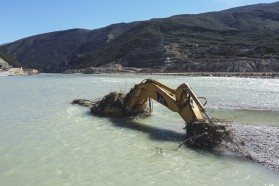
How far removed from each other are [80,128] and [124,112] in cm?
383

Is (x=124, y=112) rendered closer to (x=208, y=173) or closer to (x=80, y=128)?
(x=80, y=128)

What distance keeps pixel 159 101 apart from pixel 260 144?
15.1ft

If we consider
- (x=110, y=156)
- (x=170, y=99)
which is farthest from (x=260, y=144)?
(x=110, y=156)

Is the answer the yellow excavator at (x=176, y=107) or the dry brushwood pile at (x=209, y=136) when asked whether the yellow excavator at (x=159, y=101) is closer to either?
the yellow excavator at (x=176, y=107)

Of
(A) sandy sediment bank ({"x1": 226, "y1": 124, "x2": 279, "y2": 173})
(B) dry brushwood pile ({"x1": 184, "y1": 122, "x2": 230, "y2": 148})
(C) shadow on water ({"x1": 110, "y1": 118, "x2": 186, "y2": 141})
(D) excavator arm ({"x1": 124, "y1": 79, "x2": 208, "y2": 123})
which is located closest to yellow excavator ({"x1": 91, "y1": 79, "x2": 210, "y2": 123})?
(D) excavator arm ({"x1": 124, "y1": 79, "x2": 208, "y2": 123})

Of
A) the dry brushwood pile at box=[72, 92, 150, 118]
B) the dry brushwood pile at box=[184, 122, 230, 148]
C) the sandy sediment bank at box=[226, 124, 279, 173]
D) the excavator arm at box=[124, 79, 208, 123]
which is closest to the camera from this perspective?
the sandy sediment bank at box=[226, 124, 279, 173]

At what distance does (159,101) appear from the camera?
16422mm

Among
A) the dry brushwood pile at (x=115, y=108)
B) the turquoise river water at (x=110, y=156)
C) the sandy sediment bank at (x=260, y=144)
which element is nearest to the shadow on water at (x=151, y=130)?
the turquoise river water at (x=110, y=156)

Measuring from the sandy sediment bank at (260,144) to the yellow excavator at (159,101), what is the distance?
4.68 ft

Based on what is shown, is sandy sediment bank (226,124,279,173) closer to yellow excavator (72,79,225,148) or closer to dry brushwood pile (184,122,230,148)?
dry brushwood pile (184,122,230,148)

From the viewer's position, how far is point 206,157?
12.1 meters

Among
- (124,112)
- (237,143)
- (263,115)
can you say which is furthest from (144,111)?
(237,143)

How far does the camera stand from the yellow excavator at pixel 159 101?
1437 cm

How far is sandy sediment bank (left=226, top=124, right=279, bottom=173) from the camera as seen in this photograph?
11.6 metres
